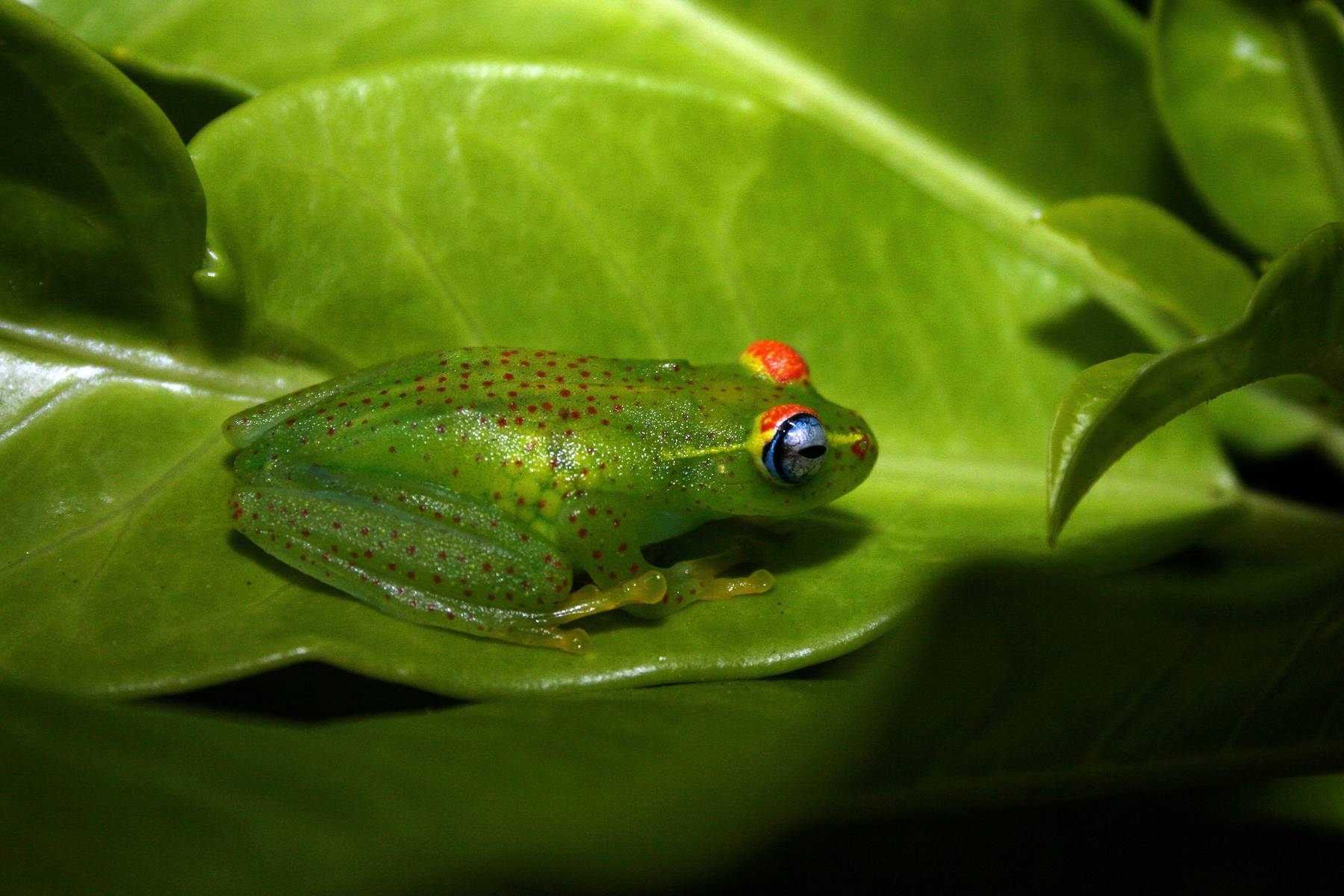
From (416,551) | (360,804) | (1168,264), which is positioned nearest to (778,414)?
(416,551)

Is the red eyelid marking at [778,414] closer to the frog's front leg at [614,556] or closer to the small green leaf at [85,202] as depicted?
the frog's front leg at [614,556]

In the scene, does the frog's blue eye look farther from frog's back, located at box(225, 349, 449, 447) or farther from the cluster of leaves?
frog's back, located at box(225, 349, 449, 447)

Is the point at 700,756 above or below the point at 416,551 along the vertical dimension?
above

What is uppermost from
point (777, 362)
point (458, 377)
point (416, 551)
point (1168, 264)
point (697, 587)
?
point (1168, 264)

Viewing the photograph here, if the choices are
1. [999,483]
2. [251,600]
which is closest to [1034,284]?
[999,483]

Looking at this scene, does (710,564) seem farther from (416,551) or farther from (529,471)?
(416,551)

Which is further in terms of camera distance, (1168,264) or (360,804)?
(1168,264)

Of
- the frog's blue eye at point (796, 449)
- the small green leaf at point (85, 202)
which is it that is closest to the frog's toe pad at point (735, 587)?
the frog's blue eye at point (796, 449)
